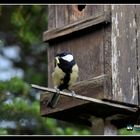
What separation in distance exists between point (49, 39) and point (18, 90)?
1.53m

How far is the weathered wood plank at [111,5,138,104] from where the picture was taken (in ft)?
22.2

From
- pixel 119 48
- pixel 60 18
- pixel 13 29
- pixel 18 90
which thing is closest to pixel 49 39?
pixel 60 18

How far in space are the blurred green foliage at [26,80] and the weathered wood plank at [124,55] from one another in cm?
91

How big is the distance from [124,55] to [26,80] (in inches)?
130

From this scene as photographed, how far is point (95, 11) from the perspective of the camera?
710 centimetres

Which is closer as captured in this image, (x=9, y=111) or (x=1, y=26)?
(x=9, y=111)

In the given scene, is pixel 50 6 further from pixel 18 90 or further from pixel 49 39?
pixel 18 90

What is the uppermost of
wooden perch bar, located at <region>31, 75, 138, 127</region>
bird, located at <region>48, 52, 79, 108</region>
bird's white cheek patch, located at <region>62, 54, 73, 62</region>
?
bird's white cheek patch, located at <region>62, 54, 73, 62</region>

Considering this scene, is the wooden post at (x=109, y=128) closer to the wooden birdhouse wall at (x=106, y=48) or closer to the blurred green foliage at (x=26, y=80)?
the wooden birdhouse wall at (x=106, y=48)

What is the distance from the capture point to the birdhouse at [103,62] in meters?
6.71

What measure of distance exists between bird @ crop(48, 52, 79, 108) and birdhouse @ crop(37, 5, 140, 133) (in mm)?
135

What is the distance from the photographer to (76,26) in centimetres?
712

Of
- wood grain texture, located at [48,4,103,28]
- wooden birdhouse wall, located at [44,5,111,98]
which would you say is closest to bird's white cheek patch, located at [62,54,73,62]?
wooden birdhouse wall, located at [44,5,111,98]

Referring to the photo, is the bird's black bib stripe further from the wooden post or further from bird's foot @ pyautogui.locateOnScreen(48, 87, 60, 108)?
the wooden post
